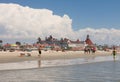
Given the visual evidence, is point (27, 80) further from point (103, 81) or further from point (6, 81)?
point (103, 81)

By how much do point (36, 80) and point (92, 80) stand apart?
13.7 feet

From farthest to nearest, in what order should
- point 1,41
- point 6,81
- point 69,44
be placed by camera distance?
point 69,44, point 1,41, point 6,81

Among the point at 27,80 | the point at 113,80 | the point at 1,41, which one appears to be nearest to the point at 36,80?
the point at 27,80

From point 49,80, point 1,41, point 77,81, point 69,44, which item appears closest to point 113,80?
point 77,81

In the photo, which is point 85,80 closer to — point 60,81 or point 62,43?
point 60,81

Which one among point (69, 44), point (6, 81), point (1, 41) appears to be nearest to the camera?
point (6, 81)

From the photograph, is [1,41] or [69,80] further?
[1,41]

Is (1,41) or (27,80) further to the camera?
(1,41)

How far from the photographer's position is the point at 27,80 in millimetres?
21250

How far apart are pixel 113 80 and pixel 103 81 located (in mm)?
983

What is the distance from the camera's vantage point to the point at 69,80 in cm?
2152

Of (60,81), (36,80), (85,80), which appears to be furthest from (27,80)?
(85,80)

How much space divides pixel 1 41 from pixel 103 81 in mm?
136456

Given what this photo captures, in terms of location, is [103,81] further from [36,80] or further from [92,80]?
[36,80]
